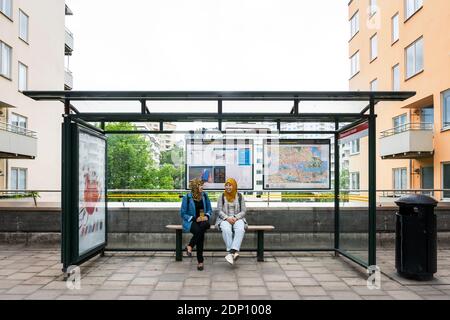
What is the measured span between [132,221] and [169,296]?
11.7ft

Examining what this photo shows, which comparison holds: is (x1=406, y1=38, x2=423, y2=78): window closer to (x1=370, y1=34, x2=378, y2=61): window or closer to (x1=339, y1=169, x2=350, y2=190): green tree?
(x1=370, y1=34, x2=378, y2=61): window

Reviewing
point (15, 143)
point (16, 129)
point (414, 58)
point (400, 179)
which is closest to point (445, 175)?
point (400, 179)

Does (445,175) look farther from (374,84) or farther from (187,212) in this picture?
(187,212)

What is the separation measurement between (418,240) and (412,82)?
18.5m

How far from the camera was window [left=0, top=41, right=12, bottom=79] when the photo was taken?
24.6 m

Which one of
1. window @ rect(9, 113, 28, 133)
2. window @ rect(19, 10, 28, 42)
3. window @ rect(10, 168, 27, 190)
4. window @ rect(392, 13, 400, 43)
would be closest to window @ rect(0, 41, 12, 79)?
window @ rect(19, 10, 28, 42)

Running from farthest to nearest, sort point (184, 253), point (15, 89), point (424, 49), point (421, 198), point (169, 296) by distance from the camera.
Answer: point (15, 89)
point (424, 49)
point (184, 253)
point (421, 198)
point (169, 296)

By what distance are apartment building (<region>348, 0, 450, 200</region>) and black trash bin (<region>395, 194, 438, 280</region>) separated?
44.1 feet

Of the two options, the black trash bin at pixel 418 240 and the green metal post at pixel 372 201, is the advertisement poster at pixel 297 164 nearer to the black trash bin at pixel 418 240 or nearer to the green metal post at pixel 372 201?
the green metal post at pixel 372 201

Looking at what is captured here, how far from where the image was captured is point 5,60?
25.2m

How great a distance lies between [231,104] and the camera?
7422mm
